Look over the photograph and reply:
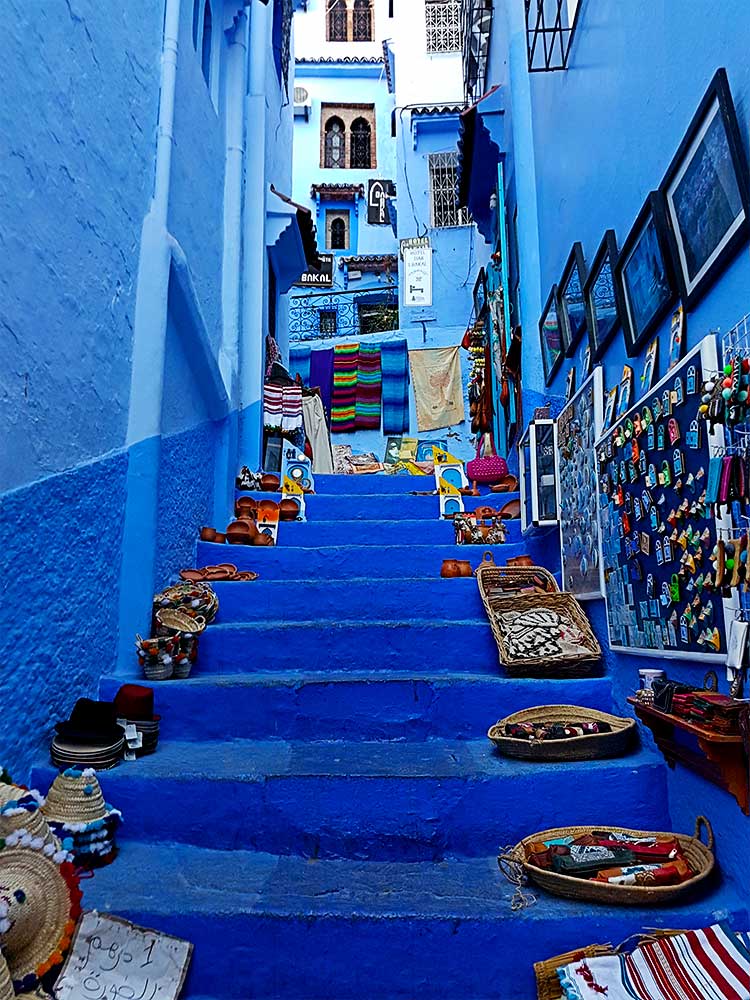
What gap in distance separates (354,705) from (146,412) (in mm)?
1743

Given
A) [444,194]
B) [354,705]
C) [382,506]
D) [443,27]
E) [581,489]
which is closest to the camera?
[354,705]

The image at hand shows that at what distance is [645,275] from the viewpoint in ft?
8.23

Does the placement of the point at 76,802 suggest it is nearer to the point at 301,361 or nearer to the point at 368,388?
the point at 368,388

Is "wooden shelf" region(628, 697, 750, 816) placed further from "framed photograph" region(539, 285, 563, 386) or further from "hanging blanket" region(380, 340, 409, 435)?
"hanging blanket" region(380, 340, 409, 435)

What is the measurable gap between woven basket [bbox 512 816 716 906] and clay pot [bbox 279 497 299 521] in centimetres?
356

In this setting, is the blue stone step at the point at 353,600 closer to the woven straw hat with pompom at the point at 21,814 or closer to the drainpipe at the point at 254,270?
the woven straw hat with pompom at the point at 21,814

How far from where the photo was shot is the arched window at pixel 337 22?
67.5ft

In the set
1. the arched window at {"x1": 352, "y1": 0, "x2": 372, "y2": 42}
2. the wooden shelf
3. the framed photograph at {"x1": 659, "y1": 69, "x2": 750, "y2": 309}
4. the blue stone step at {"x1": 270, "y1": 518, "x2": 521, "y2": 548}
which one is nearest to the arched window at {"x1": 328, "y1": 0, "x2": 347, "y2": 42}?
the arched window at {"x1": 352, "y1": 0, "x2": 372, "y2": 42}

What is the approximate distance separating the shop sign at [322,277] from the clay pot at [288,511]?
40.2ft

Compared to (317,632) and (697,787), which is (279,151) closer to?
(317,632)

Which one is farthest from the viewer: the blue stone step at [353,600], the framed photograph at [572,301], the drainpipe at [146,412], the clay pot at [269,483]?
the clay pot at [269,483]

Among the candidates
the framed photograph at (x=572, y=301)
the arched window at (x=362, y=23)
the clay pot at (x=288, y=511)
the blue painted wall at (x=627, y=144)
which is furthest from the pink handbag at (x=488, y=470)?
the arched window at (x=362, y=23)

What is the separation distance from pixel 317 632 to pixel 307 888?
4.42ft

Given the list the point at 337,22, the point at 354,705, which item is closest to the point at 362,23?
the point at 337,22
